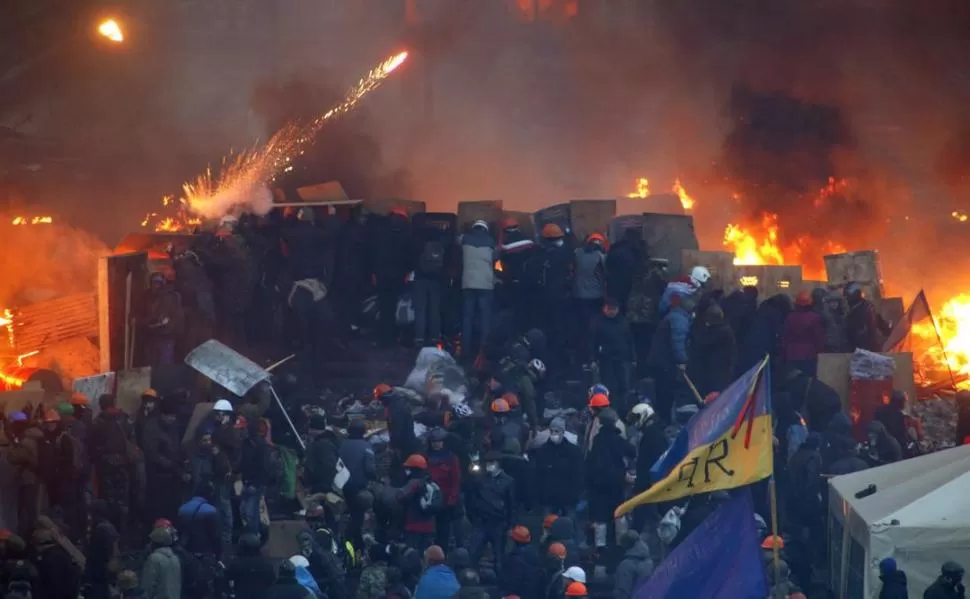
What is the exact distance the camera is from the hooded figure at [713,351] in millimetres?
14867

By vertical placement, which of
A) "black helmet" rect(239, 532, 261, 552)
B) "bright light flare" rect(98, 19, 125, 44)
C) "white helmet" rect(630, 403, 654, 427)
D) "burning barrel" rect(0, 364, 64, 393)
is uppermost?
"bright light flare" rect(98, 19, 125, 44)

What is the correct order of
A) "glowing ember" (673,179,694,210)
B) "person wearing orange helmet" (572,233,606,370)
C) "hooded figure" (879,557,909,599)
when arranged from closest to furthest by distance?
"hooded figure" (879,557,909,599) < "person wearing orange helmet" (572,233,606,370) < "glowing ember" (673,179,694,210)

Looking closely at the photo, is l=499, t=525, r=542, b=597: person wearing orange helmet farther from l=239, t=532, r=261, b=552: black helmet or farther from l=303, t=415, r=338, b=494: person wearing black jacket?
l=303, t=415, r=338, b=494: person wearing black jacket

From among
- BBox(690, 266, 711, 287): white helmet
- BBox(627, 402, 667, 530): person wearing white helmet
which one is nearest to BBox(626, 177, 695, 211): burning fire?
BBox(690, 266, 711, 287): white helmet

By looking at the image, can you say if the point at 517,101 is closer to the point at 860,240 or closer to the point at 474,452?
the point at 860,240

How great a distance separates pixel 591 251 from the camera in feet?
52.5

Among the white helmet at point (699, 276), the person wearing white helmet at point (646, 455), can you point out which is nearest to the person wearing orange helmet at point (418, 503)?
the person wearing white helmet at point (646, 455)

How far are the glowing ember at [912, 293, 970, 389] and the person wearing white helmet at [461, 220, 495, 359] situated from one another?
523 centimetres

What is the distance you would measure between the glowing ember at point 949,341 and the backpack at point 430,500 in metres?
7.19

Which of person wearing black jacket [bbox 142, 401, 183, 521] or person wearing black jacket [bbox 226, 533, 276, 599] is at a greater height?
person wearing black jacket [bbox 142, 401, 183, 521]

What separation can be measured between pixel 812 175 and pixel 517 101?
7.49m

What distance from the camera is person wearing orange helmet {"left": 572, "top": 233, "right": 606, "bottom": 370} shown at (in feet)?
52.2

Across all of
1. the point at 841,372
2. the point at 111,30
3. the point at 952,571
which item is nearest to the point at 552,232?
the point at 841,372

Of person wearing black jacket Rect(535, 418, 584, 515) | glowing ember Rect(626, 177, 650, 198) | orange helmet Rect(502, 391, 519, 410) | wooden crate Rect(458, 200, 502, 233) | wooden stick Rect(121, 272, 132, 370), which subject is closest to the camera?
person wearing black jacket Rect(535, 418, 584, 515)
